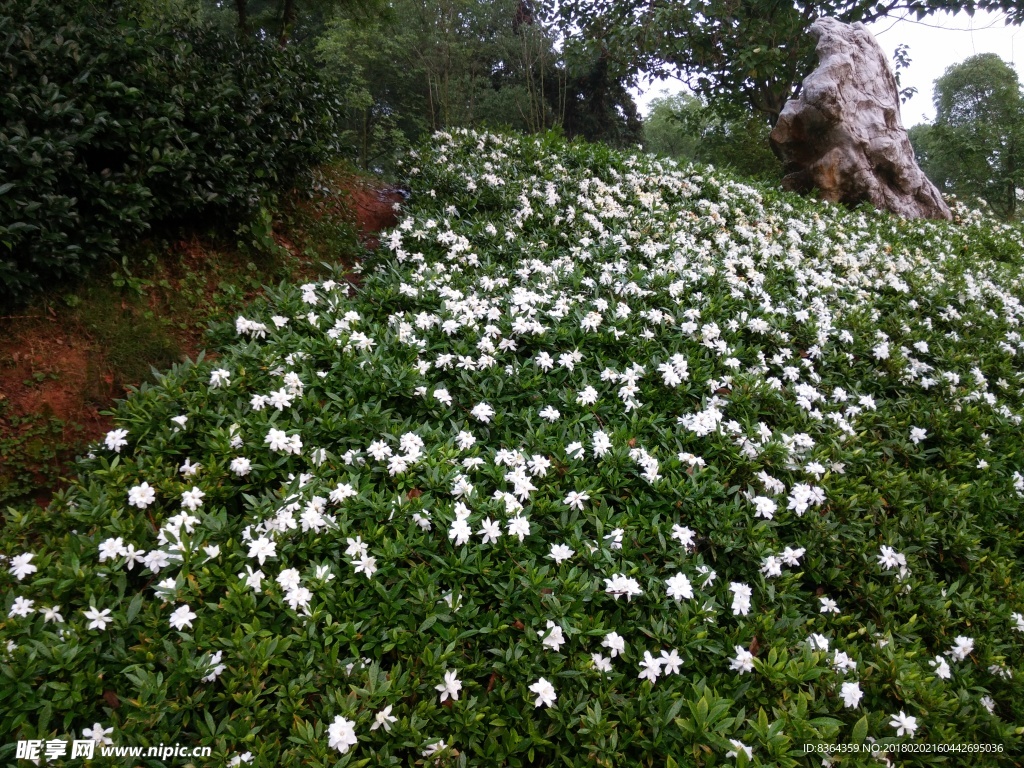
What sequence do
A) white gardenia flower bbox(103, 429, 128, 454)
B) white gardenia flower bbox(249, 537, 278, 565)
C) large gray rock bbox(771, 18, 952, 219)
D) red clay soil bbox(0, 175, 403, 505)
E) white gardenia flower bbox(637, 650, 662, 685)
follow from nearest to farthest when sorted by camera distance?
white gardenia flower bbox(637, 650, 662, 685), white gardenia flower bbox(249, 537, 278, 565), white gardenia flower bbox(103, 429, 128, 454), red clay soil bbox(0, 175, 403, 505), large gray rock bbox(771, 18, 952, 219)

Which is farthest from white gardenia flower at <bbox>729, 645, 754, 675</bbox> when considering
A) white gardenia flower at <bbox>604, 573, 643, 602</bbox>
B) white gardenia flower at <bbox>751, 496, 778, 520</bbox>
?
white gardenia flower at <bbox>751, 496, 778, 520</bbox>

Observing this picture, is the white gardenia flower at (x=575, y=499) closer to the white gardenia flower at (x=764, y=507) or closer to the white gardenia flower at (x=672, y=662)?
the white gardenia flower at (x=672, y=662)

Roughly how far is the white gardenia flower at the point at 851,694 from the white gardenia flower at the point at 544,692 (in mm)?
1114

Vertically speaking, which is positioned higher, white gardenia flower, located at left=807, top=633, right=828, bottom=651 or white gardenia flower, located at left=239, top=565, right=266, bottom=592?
white gardenia flower, located at left=239, top=565, right=266, bottom=592

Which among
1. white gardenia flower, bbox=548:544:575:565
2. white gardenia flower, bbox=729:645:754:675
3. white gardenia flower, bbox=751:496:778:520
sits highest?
white gardenia flower, bbox=548:544:575:565

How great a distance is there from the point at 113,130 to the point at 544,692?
3.70 m

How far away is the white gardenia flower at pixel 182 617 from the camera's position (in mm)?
2014

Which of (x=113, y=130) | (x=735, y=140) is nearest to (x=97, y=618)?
(x=113, y=130)

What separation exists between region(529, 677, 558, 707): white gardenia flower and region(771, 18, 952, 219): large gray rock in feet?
32.7

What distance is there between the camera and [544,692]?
6.64ft

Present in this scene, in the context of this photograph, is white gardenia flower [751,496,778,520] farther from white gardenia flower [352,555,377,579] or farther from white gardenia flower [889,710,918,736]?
white gardenia flower [352,555,377,579]

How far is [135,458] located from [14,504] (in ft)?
1.98

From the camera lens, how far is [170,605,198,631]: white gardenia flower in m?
2.01

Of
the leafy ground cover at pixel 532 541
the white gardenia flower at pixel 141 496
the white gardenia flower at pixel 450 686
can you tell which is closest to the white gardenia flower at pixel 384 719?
the leafy ground cover at pixel 532 541
